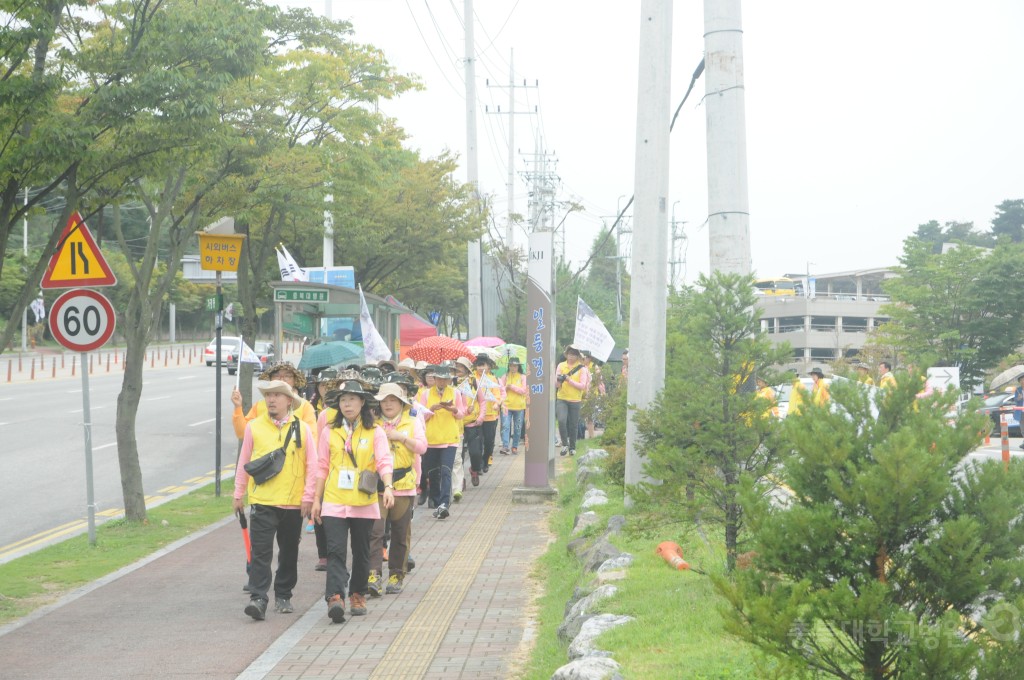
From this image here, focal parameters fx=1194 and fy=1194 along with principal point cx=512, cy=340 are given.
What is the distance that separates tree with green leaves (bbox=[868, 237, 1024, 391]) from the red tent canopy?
54.0ft

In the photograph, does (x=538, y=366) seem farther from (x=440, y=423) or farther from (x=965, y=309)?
(x=965, y=309)

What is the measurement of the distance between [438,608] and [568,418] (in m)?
Result: 12.3

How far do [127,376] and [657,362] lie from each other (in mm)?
6486

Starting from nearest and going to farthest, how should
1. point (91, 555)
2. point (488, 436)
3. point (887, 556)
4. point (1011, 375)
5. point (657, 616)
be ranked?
point (887, 556) → point (657, 616) → point (91, 555) → point (488, 436) → point (1011, 375)

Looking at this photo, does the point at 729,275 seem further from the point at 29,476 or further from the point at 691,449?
the point at 29,476

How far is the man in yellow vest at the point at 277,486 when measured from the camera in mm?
8711

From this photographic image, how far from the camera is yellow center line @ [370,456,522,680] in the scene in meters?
7.17

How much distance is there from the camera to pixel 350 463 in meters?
8.63

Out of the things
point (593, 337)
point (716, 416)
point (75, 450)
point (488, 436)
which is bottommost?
point (75, 450)

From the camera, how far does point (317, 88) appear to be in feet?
64.2

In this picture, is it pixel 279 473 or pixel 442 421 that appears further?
pixel 442 421

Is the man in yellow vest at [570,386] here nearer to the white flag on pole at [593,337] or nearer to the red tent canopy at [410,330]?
the white flag on pole at [593,337]

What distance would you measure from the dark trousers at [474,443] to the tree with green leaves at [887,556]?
12404 mm

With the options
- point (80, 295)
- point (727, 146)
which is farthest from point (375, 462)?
point (80, 295)
